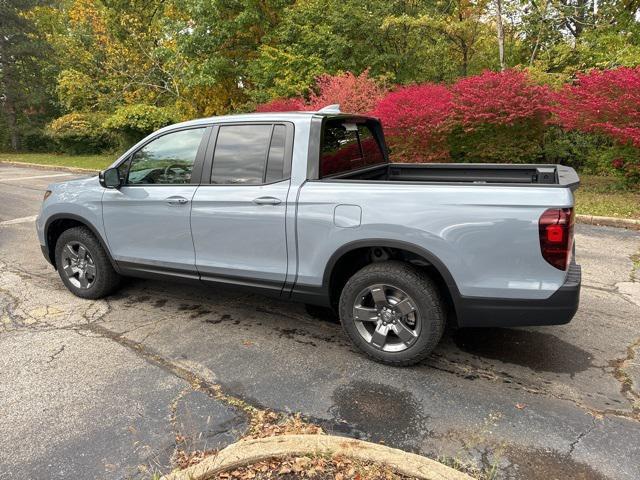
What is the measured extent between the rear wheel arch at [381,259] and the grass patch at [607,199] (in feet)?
20.7

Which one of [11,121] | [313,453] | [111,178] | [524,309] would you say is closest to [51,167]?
[11,121]

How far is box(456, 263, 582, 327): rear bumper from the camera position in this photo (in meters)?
2.81

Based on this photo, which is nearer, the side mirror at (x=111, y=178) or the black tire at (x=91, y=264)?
the side mirror at (x=111, y=178)

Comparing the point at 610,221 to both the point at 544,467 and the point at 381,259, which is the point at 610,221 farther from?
the point at 544,467

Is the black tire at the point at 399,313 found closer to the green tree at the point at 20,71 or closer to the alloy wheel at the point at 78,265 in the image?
the alloy wheel at the point at 78,265

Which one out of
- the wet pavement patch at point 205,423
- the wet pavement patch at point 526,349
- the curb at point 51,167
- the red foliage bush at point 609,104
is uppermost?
the red foliage bush at point 609,104

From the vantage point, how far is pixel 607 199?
9344 millimetres

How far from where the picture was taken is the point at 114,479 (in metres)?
2.30

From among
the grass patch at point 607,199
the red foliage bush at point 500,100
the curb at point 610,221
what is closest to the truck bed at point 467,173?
the curb at point 610,221

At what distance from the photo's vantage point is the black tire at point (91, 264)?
14.8 feet

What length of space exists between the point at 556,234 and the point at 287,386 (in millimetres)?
1945

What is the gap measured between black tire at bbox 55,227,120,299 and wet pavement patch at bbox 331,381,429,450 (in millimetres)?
2744

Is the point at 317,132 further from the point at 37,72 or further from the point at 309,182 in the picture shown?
the point at 37,72

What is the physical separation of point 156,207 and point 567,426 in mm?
3427
